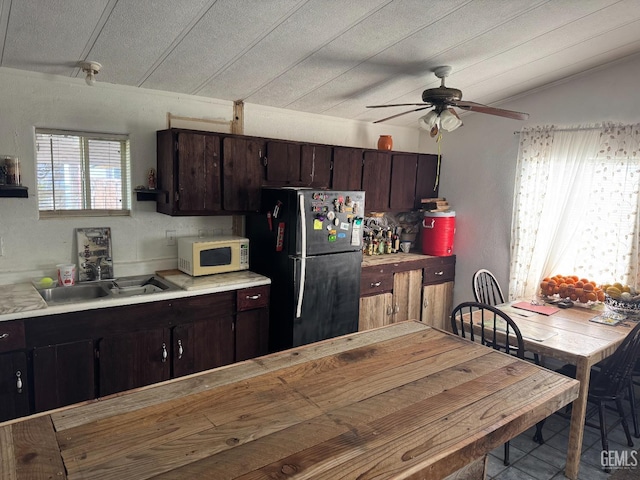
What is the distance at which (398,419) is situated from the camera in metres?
1.27

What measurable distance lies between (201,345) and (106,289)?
30.0 inches

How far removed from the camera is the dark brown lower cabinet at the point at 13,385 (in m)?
2.40

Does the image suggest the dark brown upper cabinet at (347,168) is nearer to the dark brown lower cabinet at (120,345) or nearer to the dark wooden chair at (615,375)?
the dark brown lower cabinet at (120,345)

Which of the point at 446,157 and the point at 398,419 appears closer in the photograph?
the point at 398,419

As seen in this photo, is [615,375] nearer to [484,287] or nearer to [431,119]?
[484,287]

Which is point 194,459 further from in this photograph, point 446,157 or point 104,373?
point 446,157

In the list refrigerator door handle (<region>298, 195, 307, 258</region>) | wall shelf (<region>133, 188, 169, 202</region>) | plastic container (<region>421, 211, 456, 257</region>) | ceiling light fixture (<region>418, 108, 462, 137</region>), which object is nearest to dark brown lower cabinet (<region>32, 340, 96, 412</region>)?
wall shelf (<region>133, 188, 169, 202</region>)

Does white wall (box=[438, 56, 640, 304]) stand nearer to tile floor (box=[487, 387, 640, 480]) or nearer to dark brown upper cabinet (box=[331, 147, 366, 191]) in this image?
dark brown upper cabinet (box=[331, 147, 366, 191])

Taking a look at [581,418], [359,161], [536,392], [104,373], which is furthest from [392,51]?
[104,373]

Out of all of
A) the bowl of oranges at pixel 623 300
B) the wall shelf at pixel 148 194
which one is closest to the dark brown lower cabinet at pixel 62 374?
the wall shelf at pixel 148 194

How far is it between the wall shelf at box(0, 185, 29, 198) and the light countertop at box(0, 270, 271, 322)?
23.3 inches

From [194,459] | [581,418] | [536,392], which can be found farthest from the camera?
[581,418]

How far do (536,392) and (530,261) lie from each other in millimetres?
2791

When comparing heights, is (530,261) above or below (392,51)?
below
